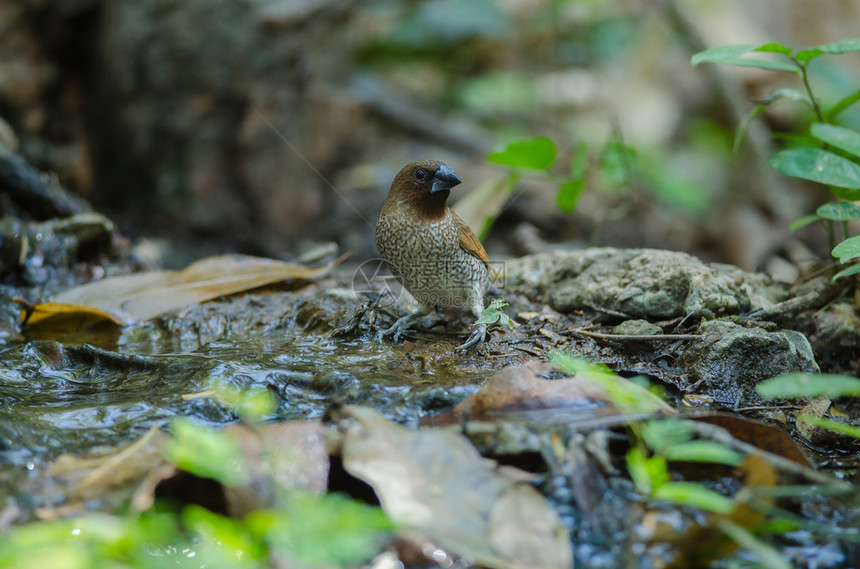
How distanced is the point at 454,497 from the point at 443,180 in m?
1.92

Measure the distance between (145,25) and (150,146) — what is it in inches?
44.5

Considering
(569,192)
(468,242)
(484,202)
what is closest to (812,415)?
(468,242)

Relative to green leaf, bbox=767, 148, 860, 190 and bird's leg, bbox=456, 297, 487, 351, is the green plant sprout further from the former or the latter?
bird's leg, bbox=456, 297, 487, 351

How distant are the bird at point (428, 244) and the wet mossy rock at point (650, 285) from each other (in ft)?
1.69

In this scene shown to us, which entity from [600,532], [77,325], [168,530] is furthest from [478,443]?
[77,325]

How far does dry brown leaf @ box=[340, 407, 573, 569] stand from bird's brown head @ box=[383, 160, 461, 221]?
1647 millimetres

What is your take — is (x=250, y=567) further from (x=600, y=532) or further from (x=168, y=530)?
(x=600, y=532)

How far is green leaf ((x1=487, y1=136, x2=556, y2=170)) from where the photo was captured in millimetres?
4051

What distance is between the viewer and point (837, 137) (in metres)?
2.97

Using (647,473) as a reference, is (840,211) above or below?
above

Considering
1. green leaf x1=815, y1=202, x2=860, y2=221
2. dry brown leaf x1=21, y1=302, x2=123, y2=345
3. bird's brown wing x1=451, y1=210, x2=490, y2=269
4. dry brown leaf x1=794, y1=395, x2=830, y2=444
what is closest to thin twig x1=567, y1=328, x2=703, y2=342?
dry brown leaf x1=794, y1=395, x2=830, y2=444

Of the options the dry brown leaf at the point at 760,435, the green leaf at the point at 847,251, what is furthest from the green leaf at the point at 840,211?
the dry brown leaf at the point at 760,435

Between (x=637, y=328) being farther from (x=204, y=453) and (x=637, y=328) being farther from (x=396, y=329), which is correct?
(x=204, y=453)

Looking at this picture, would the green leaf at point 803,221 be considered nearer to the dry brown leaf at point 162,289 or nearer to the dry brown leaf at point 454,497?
the dry brown leaf at point 454,497
